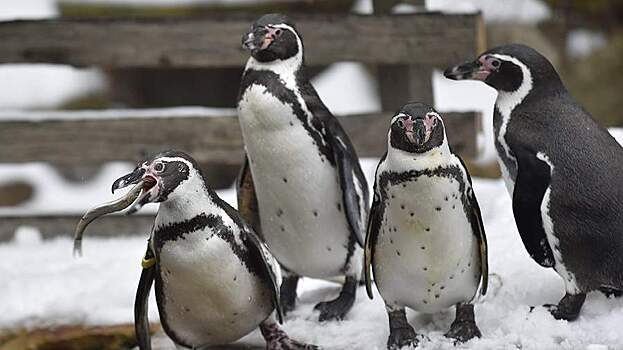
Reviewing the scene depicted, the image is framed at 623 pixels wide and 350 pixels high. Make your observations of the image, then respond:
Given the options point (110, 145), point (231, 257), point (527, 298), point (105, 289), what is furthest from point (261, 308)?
point (110, 145)

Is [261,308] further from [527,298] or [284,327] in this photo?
[527,298]

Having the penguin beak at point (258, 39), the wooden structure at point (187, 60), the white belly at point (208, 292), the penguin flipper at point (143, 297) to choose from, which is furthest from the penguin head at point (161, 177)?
the wooden structure at point (187, 60)

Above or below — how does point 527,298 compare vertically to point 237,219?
below

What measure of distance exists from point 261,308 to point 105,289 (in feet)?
2.68

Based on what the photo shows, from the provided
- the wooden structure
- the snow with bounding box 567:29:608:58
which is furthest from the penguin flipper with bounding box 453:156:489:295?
the snow with bounding box 567:29:608:58

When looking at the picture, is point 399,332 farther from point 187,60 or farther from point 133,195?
point 187,60

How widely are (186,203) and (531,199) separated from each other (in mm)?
713

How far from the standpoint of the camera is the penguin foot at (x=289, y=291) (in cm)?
242

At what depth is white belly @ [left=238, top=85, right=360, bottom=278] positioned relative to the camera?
2.18 m

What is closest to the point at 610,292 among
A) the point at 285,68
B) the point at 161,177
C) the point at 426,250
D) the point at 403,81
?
the point at 426,250

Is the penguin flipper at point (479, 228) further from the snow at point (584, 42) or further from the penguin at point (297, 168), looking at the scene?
the snow at point (584, 42)

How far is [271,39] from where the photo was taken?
218 cm

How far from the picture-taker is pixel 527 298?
2281mm

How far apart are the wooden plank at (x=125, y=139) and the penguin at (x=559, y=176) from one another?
3.79ft
